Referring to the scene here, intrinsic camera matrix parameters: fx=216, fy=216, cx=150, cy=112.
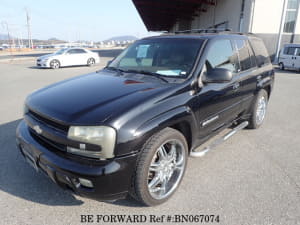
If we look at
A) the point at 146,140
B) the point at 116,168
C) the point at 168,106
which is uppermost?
the point at 168,106

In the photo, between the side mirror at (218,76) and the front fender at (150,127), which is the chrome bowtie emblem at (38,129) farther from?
the side mirror at (218,76)

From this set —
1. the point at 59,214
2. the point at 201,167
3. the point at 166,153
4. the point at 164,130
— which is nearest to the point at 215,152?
the point at 201,167

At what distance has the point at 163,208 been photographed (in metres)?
2.37

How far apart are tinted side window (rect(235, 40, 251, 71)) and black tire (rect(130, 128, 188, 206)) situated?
80.2 inches

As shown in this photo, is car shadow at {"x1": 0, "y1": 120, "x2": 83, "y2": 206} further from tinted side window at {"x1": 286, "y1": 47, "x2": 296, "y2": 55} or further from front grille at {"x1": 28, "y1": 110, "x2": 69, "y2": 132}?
tinted side window at {"x1": 286, "y1": 47, "x2": 296, "y2": 55}

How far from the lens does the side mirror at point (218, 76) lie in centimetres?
260

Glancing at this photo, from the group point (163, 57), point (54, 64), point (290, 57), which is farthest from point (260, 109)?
point (54, 64)

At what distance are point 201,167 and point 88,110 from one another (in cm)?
190

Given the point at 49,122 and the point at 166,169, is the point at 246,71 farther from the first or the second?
the point at 49,122

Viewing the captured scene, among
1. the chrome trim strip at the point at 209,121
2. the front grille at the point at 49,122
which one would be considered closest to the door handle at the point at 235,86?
the chrome trim strip at the point at 209,121

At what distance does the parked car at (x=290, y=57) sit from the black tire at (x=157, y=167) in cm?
1502

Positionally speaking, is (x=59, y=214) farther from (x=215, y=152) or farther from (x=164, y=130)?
(x=215, y=152)

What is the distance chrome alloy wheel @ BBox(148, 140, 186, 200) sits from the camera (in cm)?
237

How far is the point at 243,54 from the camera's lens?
3.74m
